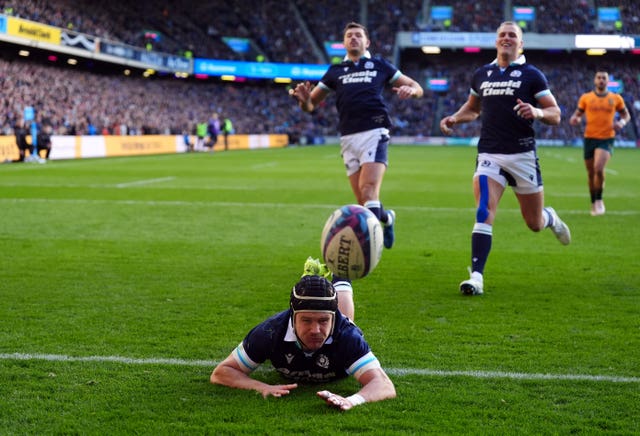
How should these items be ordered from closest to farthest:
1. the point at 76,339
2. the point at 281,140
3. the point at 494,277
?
1. the point at 76,339
2. the point at 494,277
3. the point at 281,140

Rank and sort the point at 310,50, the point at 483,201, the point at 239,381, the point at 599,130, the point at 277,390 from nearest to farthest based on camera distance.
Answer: the point at 277,390 → the point at 239,381 → the point at 483,201 → the point at 599,130 → the point at 310,50

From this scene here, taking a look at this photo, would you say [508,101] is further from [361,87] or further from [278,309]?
[278,309]

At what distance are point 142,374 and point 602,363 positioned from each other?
2777 mm

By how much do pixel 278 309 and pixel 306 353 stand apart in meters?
2.11

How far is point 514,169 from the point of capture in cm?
754

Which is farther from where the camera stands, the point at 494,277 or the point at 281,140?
the point at 281,140

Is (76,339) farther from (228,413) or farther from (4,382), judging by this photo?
(228,413)

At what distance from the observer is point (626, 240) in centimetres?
1065

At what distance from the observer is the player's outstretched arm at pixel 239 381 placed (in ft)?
14.0

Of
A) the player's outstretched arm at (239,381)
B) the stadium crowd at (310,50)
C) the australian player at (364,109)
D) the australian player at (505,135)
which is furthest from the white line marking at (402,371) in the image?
the stadium crowd at (310,50)

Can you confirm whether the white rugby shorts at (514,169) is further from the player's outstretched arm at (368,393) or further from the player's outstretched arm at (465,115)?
the player's outstretched arm at (368,393)

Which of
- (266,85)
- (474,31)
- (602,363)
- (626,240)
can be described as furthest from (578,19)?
(602,363)

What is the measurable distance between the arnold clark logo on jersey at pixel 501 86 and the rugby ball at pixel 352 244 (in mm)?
3165

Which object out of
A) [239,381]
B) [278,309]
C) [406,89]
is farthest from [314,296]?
[406,89]
